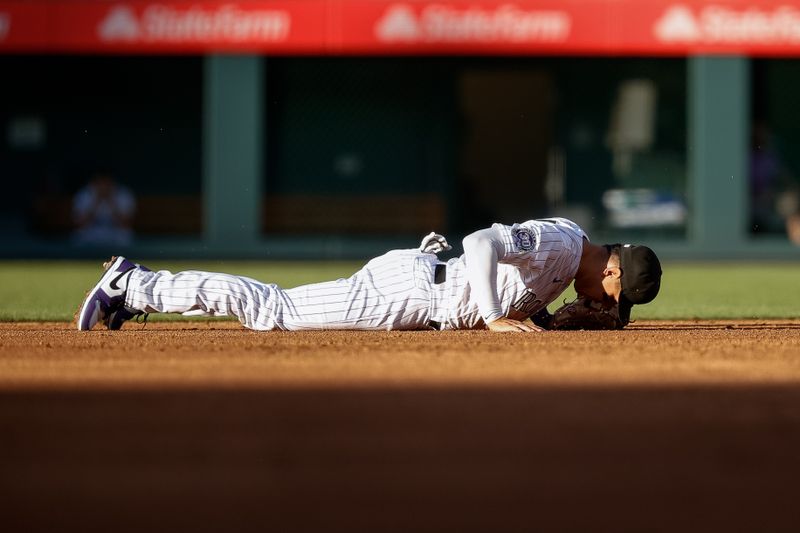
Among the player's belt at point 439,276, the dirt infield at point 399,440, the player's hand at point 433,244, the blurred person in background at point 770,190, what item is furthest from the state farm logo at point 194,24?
the dirt infield at point 399,440

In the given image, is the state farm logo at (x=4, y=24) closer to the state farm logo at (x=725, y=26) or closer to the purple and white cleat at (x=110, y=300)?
the state farm logo at (x=725, y=26)

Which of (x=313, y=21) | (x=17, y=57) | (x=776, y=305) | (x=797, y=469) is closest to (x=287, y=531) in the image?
(x=797, y=469)

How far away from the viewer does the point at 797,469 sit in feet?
10.7

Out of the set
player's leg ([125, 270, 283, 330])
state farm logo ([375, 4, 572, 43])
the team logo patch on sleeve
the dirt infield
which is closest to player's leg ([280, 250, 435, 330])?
player's leg ([125, 270, 283, 330])

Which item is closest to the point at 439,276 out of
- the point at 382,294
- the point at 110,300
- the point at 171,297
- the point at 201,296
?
the point at 382,294

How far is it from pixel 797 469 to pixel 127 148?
17.0 meters

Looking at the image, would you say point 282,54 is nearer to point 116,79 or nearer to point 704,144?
point 116,79

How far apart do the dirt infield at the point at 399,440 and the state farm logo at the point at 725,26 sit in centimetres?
1437

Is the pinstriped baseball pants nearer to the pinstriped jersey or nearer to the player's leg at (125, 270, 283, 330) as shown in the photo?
the player's leg at (125, 270, 283, 330)

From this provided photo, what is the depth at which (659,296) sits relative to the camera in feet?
35.7

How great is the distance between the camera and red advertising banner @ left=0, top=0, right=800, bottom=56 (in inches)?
735

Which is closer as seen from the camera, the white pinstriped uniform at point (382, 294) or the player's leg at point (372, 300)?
the white pinstriped uniform at point (382, 294)

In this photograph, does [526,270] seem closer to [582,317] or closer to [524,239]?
[524,239]

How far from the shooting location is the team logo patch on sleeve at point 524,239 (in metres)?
Result: 5.66
